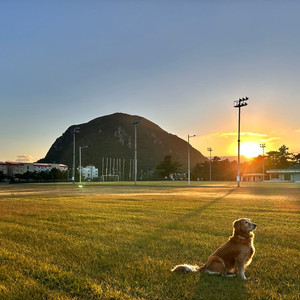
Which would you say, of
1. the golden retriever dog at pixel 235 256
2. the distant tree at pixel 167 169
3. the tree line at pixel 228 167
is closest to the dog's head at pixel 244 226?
the golden retriever dog at pixel 235 256

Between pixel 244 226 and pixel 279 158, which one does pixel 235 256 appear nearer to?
pixel 244 226

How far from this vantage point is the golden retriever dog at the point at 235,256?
5.28m

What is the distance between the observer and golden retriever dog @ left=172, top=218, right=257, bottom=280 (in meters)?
5.28

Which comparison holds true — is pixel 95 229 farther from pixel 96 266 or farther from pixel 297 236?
pixel 297 236

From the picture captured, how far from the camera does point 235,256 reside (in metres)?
5.32

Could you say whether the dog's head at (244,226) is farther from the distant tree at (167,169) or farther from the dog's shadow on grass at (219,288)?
the distant tree at (167,169)

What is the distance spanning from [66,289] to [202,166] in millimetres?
154809

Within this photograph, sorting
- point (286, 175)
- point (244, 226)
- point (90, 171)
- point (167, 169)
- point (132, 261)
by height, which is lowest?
point (286, 175)

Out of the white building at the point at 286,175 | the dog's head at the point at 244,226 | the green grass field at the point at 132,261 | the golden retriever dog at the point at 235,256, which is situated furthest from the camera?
the white building at the point at 286,175

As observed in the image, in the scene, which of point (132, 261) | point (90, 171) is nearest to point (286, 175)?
point (90, 171)

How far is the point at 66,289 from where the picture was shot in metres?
4.89

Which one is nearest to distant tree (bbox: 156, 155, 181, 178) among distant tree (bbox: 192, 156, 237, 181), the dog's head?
distant tree (bbox: 192, 156, 237, 181)

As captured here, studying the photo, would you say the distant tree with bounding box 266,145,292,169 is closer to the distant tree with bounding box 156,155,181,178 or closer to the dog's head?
the distant tree with bounding box 156,155,181,178

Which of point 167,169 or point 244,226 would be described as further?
point 167,169
